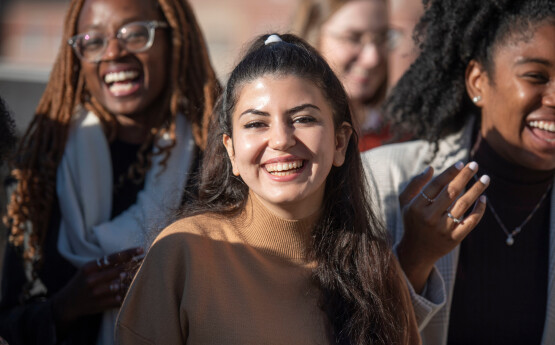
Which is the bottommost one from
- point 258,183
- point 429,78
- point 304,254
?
point 304,254

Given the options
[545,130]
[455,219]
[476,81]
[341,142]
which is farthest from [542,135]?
[341,142]

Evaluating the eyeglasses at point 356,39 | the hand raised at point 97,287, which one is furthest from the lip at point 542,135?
the eyeglasses at point 356,39

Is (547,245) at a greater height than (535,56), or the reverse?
(535,56)

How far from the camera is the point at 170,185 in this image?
9.91ft

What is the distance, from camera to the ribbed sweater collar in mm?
2369

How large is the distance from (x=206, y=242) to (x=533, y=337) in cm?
144

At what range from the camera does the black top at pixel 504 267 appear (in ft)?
9.20

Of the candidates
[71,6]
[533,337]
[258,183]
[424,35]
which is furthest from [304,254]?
[71,6]

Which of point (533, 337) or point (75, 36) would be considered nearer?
point (533, 337)

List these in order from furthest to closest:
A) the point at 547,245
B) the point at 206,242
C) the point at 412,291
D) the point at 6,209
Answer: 1. the point at 6,209
2. the point at 547,245
3. the point at 412,291
4. the point at 206,242

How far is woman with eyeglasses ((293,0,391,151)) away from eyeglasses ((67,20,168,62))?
164cm

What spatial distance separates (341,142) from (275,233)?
41 cm

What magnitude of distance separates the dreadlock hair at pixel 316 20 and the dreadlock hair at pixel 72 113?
1.45m

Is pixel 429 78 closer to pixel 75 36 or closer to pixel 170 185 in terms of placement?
pixel 170 185
